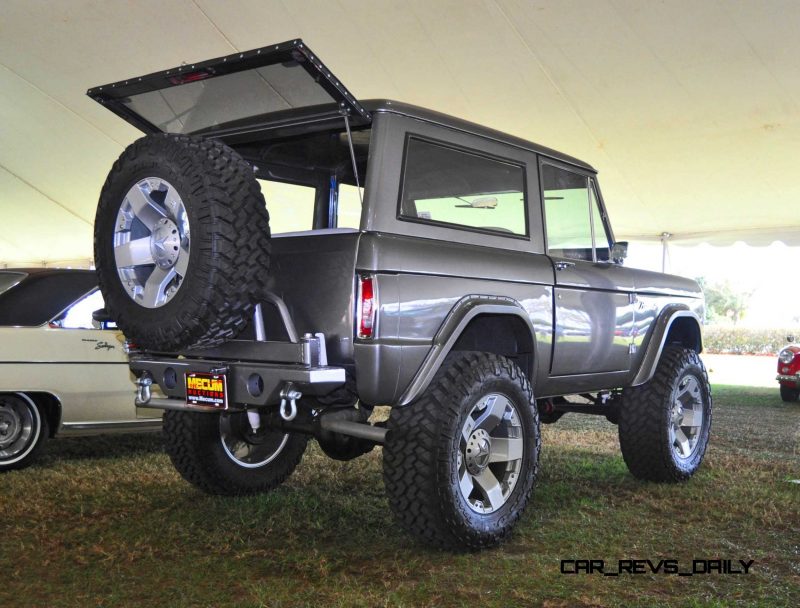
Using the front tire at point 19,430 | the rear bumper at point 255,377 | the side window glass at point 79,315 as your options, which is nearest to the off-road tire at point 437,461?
the rear bumper at point 255,377

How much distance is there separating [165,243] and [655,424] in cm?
355

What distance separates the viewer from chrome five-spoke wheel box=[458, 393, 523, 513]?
13.4 ft

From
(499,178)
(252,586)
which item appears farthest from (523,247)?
(252,586)

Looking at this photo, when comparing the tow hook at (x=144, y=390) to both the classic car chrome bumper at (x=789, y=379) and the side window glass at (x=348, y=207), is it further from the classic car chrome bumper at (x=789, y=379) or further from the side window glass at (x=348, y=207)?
the classic car chrome bumper at (x=789, y=379)

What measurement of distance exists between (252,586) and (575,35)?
7263mm

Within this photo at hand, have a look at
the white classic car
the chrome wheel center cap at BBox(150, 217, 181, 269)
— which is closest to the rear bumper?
the chrome wheel center cap at BBox(150, 217, 181, 269)

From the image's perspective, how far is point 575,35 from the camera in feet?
29.3

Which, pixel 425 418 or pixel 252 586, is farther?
pixel 425 418

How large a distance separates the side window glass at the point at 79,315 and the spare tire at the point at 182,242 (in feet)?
7.85

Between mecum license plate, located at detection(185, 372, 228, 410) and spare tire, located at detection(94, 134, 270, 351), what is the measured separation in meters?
0.18

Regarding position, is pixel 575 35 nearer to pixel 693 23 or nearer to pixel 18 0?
pixel 693 23

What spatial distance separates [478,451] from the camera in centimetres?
413

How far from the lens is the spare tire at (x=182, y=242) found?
3.56 metres

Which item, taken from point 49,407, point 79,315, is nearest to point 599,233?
point 79,315
